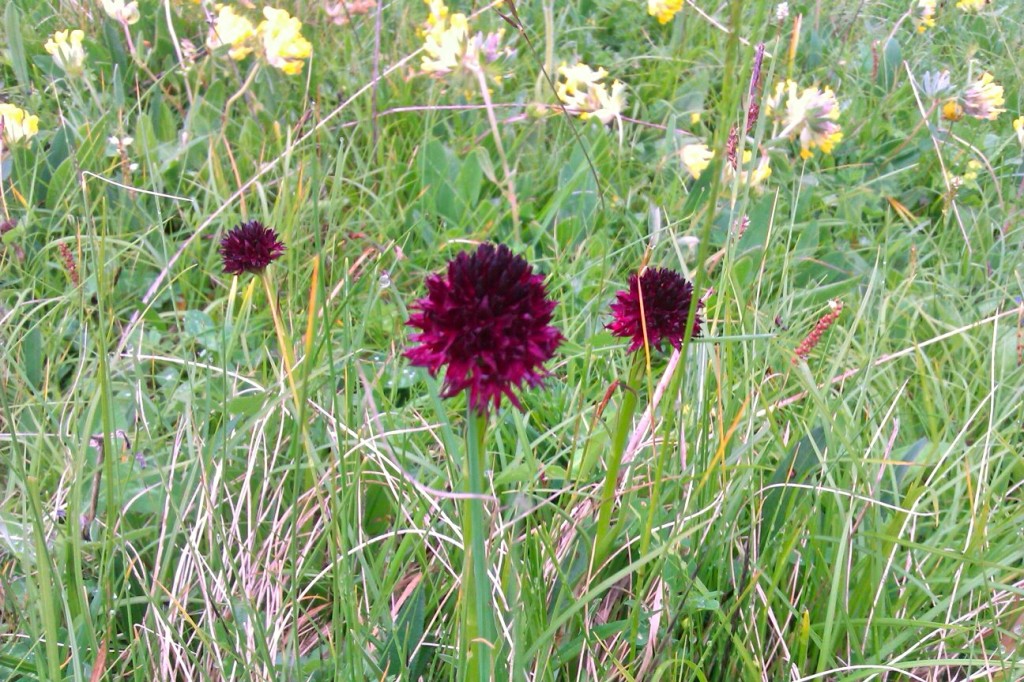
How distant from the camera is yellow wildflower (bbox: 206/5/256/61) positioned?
1.96 metres

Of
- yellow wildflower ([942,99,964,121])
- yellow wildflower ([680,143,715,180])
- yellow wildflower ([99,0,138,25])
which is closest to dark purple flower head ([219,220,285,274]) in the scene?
yellow wildflower ([680,143,715,180])

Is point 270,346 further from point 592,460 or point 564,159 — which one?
point 564,159

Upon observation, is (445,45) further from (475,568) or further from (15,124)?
(475,568)

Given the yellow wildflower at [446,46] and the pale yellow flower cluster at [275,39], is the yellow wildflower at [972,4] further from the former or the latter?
the pale yellow flower cluster at [275,39]

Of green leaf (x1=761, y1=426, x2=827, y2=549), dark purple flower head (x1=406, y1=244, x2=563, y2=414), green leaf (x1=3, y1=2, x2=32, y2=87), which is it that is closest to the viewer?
dark purple flower head (x1=406, y1=244, x2=563, y2=414)

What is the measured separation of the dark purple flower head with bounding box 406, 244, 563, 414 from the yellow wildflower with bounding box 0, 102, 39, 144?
143 centimetres

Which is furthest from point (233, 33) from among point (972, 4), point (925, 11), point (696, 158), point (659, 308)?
point (972, 4)

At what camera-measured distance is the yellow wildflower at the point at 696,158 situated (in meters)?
1.77

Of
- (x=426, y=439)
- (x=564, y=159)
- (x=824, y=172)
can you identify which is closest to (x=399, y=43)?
(x=564, y=159)

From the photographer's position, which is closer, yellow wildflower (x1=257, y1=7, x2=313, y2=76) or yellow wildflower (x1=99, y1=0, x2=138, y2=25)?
yellow wildflower (x1=257, y1=7, x2=313, y2=76)

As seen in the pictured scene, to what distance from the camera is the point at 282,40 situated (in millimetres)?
1918

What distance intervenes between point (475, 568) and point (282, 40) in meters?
1.59

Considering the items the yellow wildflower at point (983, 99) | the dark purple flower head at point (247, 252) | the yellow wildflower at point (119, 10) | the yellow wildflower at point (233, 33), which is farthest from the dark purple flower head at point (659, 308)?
the yellow wildflower at point (119, 10)

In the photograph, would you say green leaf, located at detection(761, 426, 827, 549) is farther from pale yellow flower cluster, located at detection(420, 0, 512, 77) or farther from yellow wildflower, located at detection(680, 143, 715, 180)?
pale yellow flower cluster, located at detection(420, 0, 512, 77)
